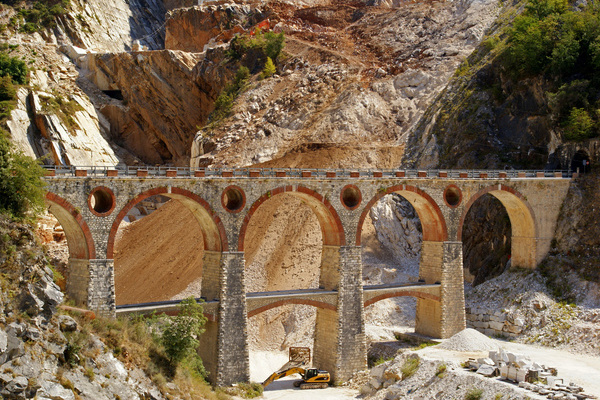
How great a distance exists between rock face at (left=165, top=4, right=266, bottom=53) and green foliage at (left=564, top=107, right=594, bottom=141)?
205ft

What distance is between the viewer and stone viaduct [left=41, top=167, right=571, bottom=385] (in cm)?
3981

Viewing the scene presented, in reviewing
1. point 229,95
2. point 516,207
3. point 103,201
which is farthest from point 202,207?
point 229,95

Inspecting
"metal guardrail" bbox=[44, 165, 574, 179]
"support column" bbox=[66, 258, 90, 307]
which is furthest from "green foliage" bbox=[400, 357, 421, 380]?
"support column" bbox=[66, 258, 90, 307]

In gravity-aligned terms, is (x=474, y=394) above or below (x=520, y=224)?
below

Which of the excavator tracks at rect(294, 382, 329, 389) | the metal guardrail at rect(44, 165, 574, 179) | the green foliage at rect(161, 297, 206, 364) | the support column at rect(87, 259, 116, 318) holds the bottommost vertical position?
the excavator tracks at rect(294, 382, 329, 389)

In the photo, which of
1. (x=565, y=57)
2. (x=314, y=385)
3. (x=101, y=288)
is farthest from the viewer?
(x=565, y=57)

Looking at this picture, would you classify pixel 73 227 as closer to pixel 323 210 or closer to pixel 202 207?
pixel 202 207

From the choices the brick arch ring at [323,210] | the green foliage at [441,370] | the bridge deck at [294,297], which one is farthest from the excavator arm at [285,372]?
the green foliage at [441,370]

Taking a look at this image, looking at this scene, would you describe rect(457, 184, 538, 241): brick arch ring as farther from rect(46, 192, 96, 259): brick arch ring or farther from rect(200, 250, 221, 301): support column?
rect(46, 192, 96, 259): brick arch ring

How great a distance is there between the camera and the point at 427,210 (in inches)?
2119

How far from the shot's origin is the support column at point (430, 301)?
52781mm

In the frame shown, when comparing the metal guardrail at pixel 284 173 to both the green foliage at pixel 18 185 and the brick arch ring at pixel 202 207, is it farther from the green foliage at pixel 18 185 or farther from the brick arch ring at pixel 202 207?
the green foliage at pixel 18 185

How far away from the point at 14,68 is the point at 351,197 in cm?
5215

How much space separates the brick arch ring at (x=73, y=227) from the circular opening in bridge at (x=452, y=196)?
29153 mm
